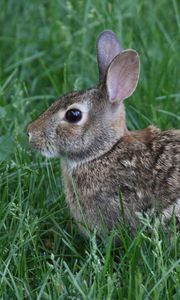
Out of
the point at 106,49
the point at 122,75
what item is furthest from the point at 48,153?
the point at 106,49

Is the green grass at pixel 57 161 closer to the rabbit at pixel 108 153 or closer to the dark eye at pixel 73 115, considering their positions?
the rabbit at pixel 108 153

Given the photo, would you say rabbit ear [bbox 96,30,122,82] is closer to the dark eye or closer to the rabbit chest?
the dark eye

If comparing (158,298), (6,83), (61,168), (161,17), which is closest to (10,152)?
(61,168)

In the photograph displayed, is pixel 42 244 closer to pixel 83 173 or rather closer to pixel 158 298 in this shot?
pixel 83 173

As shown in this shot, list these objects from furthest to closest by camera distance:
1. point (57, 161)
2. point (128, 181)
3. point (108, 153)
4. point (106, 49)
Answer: point (57, 161)
point (106, 49)
point (108, 153)
point (128, 181)

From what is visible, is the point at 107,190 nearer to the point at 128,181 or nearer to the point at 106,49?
the point at 128,181

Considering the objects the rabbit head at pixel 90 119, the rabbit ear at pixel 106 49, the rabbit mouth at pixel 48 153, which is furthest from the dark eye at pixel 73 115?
the rabbit ear at pixel 106 49

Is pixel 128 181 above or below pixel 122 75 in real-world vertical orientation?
below
